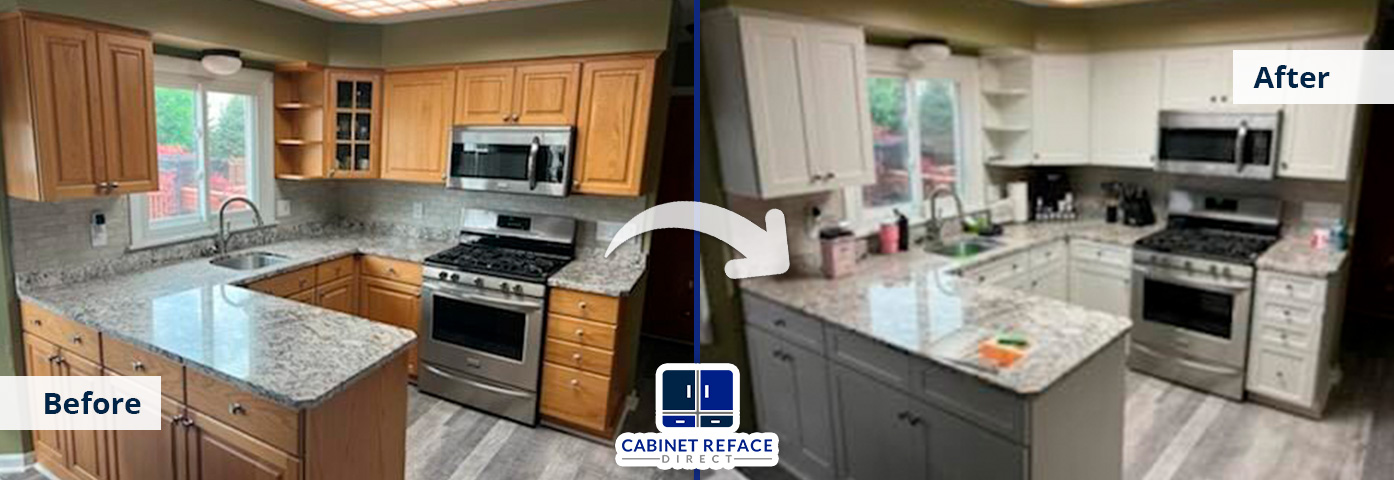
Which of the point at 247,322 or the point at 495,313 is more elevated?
the point at 247,322

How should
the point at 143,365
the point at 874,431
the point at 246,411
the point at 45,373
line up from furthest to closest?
the point at 45,373 → the point at 143,365 → the point at 874,431 → the point at 246,411

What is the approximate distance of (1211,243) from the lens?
3021 millimetres

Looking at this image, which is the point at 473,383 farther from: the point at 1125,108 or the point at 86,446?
the point at 1125,108

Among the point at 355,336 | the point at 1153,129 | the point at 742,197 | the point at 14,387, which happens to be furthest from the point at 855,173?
the point at 14,387

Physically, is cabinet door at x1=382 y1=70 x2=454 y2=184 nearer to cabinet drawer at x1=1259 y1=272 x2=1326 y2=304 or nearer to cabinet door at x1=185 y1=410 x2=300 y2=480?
cabinet door at x1=185 y1=410 x2=300 y2=480

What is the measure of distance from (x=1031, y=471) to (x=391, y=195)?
282cm

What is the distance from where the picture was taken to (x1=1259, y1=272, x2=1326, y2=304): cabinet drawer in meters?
2.60

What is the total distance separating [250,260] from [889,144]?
2649mm

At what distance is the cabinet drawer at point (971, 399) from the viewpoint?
1.42 meters

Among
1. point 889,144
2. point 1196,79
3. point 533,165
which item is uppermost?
point 1196,79

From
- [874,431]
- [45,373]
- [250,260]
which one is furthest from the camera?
[250,260]

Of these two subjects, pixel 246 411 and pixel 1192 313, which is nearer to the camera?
pixel 246 411

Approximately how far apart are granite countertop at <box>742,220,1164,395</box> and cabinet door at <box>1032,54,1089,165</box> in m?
1.25

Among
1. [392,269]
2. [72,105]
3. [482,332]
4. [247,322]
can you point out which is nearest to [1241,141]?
[482,332]
